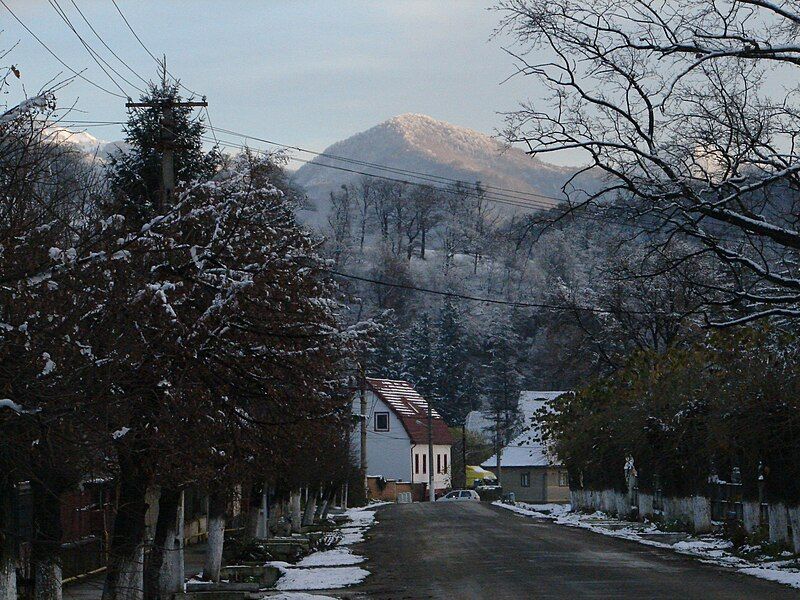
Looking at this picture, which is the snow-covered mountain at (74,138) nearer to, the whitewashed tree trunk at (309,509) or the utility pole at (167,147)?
the utility pole at (167,147)

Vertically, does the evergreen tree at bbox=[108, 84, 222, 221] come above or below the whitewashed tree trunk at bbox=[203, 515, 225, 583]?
above

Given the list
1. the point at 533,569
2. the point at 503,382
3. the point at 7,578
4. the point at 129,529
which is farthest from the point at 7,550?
the point at 503,382

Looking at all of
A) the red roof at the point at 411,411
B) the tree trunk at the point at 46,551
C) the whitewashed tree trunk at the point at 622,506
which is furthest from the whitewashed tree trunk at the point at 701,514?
the red roof at the point at 411,411

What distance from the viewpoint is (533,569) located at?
2466 cm

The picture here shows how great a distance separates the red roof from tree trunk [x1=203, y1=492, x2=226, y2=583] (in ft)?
206

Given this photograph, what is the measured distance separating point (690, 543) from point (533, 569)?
9.71 m

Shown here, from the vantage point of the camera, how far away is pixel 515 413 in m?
108

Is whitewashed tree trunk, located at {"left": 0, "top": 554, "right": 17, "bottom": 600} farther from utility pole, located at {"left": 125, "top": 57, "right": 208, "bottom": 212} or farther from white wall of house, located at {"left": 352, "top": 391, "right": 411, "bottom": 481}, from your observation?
white wall of house, located at {"left": 352, "top": 391, "right": 411, "bottom": 481}

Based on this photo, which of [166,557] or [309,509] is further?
[309,509]

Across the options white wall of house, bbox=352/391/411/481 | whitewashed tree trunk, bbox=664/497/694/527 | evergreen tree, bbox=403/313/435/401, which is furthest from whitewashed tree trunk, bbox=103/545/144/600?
evergreen tree, bbox=403/313/435/401

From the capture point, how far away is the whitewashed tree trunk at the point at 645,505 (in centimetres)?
4534

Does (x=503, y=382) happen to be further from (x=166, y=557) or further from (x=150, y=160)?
(x=166, y=557)

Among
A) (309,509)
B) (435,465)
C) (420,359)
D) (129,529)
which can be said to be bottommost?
(309,509)

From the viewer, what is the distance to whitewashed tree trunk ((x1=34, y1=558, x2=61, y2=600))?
45.1 ft
